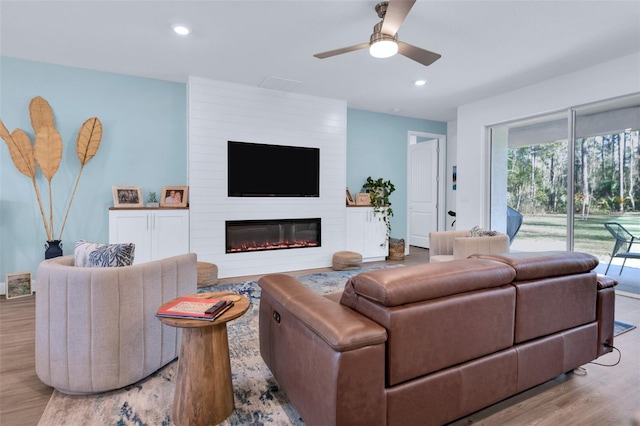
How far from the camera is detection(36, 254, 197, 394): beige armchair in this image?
5.76ft

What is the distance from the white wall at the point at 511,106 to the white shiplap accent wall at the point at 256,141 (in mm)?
2063

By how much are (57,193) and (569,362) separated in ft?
16.6

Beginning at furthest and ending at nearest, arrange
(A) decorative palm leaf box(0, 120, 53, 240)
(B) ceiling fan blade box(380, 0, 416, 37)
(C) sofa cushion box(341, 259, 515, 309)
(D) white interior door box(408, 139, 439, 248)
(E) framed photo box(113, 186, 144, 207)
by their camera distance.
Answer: (D) white interior door box(408, 139, 439, 248) → (E) framed photo box(113, 186, 144, 207) → (A) decorative palm leaf box(0, 120, 53, 240) → (B) ceiling fan blade box(380, 0, 416, 37) → (C) sofa cushion box(341, 259, 515, 309)

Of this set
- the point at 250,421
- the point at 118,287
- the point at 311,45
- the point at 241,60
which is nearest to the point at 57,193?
the point at 241,60

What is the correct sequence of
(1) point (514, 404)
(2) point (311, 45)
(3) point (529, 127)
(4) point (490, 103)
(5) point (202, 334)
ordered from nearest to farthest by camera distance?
(5) point (202, 334)
(1) point (514, 404)
(2) point (311, 45)
(3) point (529, 127)
(4) point (490, 103)

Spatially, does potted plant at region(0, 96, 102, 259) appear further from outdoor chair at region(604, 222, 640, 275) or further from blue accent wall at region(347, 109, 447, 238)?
outdoor chair at region(604, 222, 640, 275)

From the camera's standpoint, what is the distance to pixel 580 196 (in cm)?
416

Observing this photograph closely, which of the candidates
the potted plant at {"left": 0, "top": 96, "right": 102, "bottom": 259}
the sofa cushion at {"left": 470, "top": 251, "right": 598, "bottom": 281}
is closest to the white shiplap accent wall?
the potted plant at {"left": 0, "top": 96, "right": 102, "bottom": 259}

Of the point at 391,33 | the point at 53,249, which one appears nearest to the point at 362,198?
the point at 391,33

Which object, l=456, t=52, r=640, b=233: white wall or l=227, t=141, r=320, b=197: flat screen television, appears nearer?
l=456, t=52, r=640, b=233: white wall

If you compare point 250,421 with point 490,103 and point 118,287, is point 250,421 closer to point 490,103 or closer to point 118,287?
point 118,287

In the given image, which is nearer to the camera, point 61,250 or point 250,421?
point 250,421

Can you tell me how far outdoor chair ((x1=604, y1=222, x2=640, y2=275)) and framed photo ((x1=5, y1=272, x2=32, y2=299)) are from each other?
262 inches

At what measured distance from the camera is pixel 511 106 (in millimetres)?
4809
